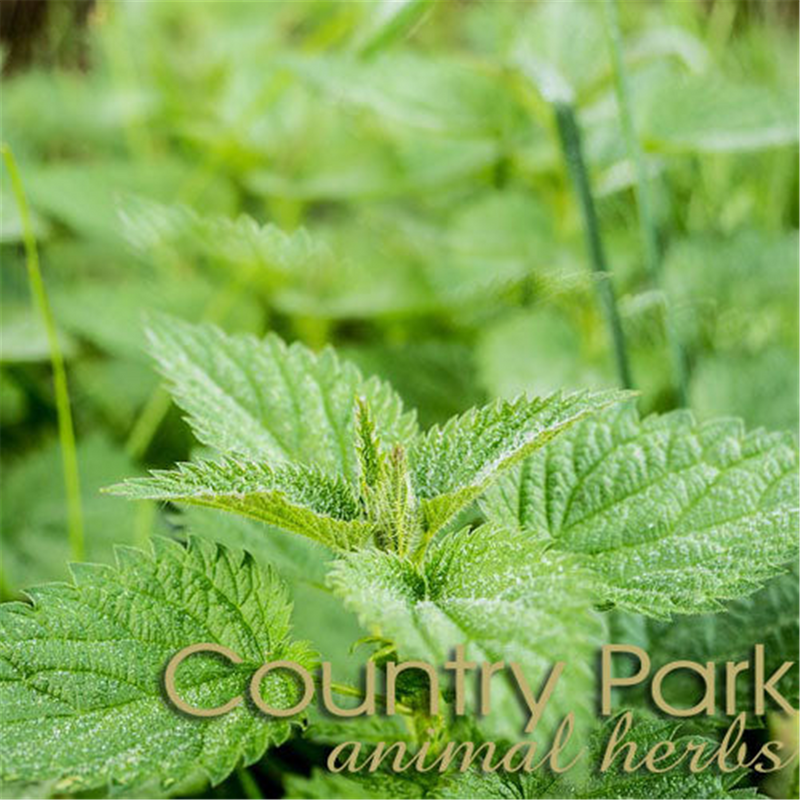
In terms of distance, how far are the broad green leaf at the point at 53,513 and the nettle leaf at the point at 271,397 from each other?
25cm

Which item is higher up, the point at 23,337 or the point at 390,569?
the point at 23,337

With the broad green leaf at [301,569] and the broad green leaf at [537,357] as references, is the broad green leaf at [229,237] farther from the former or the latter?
the broad green leaf at [301,569]

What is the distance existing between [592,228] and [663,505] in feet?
0.97

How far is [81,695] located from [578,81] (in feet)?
2.55

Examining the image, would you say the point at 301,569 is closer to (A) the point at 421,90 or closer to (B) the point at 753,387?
(B) the point at 753,387

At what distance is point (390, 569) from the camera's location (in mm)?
433

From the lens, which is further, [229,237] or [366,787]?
[229,237]

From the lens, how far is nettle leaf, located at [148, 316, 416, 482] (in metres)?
0.52

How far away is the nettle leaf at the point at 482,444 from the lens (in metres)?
0.44

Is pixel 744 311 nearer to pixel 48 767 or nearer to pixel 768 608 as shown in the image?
pixel 768 608

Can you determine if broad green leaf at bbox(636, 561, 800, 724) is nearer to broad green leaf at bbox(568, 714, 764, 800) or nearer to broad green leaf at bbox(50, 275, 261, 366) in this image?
broad green leaf at bbox(568, 714, 764, 800)

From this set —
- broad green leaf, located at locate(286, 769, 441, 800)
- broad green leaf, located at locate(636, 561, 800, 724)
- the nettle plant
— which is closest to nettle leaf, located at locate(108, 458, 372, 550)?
the nettle plant

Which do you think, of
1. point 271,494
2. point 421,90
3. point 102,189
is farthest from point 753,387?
point 102,189

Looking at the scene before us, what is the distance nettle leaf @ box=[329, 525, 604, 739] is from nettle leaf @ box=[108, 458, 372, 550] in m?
0.03
